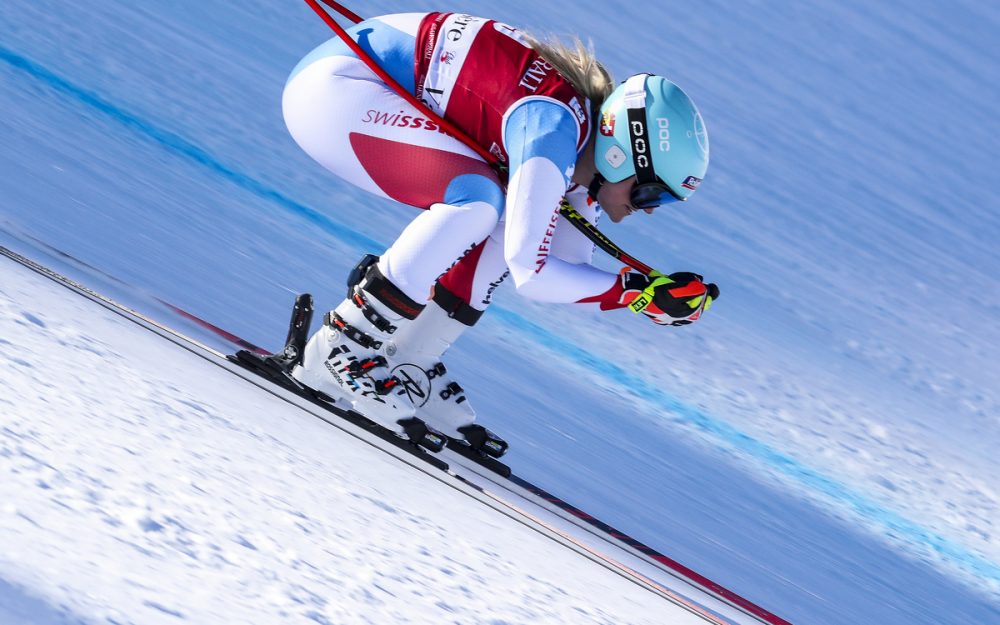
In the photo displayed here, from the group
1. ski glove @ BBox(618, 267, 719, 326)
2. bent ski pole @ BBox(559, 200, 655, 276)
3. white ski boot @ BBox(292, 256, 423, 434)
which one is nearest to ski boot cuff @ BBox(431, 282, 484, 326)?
white ski boot @ BBox(292, 256, 423, 434)

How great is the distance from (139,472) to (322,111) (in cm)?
160

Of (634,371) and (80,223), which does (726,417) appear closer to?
(634,371)

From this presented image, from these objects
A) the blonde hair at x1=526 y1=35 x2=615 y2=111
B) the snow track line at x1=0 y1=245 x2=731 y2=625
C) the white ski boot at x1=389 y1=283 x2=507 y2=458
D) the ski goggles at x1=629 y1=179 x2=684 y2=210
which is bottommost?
the snow track line at x1=0 y1=245 x2=731 y2=625

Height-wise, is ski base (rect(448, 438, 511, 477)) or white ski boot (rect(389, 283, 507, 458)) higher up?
white ski boot (rect(389, 283, 507, 458))

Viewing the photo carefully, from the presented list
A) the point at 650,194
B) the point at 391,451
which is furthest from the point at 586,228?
the point at 391,451

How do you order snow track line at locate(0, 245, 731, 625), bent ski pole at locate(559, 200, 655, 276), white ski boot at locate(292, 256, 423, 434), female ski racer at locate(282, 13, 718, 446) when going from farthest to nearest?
bent ski pole at locate(559, 200, 655, 276)
white ski boot at locate(292, 256, 423, 434)
female ski racer at locate(282, 13, 718, 446)
snow track line at locate(0, 245, 731, 625)

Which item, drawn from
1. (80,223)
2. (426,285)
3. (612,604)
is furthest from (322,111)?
(612,604)

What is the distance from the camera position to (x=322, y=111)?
2.90m

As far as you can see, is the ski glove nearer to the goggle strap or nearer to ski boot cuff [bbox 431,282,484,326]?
the goggle strap

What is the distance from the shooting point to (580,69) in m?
2.87

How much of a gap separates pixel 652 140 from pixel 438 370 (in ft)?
2.98

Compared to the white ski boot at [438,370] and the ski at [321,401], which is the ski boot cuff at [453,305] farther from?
the ski at [321,401]

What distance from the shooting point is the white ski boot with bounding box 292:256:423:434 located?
276 cm

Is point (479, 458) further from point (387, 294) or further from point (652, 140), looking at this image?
point (652, 140)
